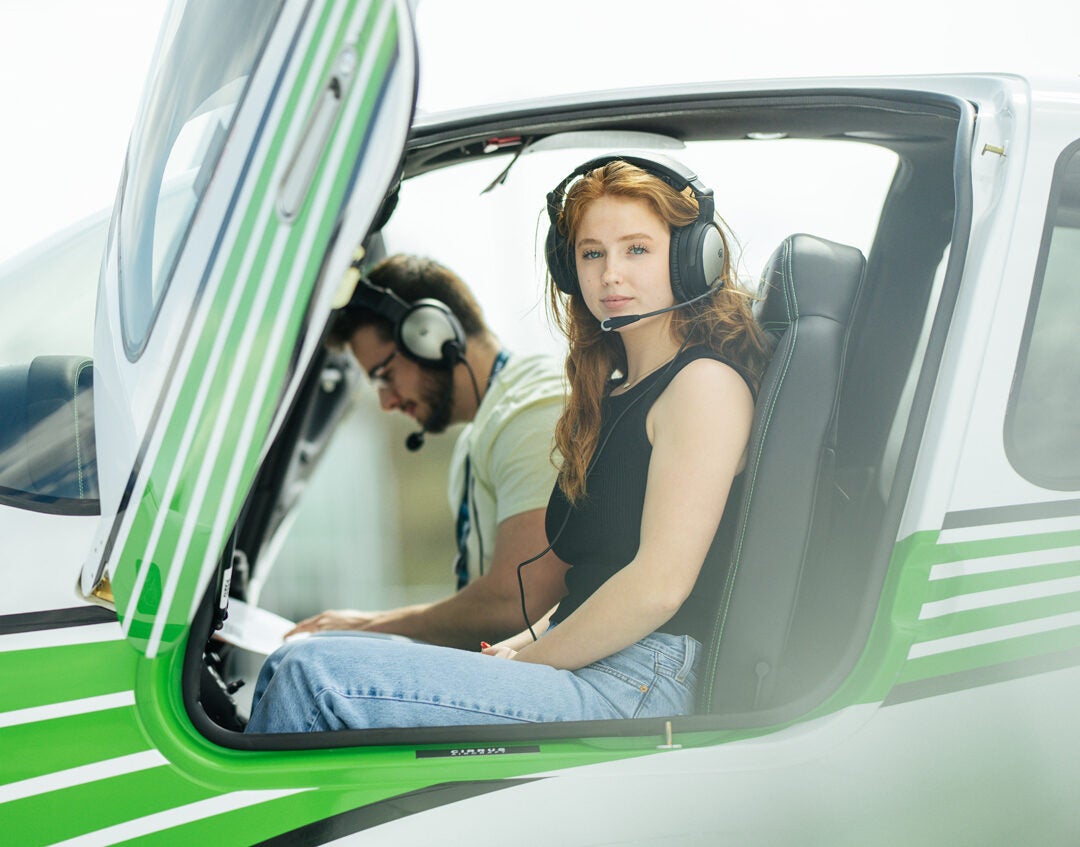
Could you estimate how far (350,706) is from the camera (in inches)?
53.3

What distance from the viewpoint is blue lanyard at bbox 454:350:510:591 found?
2.54 metres

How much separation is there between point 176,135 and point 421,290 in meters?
1.39

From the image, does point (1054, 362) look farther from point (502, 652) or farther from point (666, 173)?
point (502, 652)

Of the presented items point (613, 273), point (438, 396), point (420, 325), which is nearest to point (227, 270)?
point (613, 273)

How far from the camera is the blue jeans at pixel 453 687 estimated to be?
1365 mm

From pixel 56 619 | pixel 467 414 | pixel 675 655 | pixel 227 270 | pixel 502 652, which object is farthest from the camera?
pixel 467 414

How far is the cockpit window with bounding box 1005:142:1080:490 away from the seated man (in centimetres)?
92

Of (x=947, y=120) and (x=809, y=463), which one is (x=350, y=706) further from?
(x=947, y=120)

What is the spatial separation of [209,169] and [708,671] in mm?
1023

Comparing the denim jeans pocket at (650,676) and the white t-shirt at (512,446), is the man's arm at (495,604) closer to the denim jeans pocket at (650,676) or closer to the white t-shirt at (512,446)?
the white t-shirt at (512,446)

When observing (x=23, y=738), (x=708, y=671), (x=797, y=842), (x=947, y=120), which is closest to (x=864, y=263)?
(x=947, y=120)

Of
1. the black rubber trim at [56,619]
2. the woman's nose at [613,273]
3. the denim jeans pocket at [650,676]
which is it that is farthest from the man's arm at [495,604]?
the black rubber trim at [56,619]

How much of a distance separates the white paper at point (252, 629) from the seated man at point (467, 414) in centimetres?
9

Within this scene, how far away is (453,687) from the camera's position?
1.41 meters
